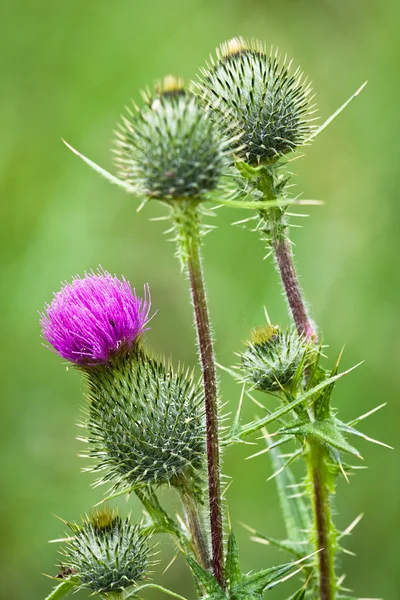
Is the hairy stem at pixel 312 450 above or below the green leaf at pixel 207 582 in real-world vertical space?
above

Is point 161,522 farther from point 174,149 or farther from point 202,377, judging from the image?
point 174,149

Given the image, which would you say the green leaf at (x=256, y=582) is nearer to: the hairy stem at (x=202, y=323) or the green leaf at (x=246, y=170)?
the hairy stem at (x=202, y=323)

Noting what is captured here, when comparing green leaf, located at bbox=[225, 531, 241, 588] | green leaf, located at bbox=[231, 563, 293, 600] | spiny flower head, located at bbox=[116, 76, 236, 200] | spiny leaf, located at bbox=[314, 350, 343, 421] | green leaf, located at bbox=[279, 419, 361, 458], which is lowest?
green leaf, located at bbox=[231, 563, 293, 600]

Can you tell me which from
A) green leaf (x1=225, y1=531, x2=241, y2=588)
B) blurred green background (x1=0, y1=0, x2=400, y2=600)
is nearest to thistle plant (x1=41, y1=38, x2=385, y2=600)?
green leaf (x1=225, y1=531, x2=241, y2=588)

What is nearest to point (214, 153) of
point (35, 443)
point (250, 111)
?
point (250, 111)

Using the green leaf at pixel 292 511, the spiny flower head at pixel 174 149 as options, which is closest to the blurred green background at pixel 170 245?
the green leaf at pixel 292 511

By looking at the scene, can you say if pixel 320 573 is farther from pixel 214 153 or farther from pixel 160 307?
pixel 160 307

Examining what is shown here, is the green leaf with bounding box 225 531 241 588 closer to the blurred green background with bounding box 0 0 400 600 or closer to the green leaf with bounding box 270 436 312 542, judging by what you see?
the green leaf with bounding box 270 436 312 542

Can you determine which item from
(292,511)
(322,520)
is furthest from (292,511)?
(322,520)
